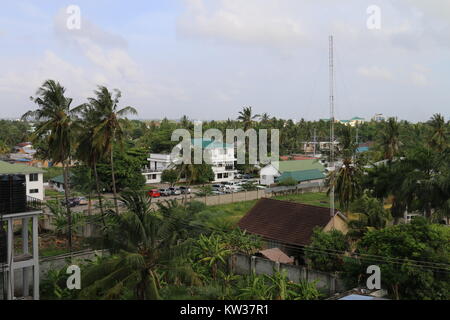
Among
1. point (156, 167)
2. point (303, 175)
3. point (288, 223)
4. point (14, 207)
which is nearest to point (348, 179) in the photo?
point (288, 223)

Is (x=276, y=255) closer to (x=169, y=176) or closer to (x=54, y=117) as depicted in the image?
(x=54, y=117)

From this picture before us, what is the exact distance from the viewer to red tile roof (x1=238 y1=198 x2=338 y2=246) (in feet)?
73.7

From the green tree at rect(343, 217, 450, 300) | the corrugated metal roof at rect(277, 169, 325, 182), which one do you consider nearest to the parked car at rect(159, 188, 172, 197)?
the corrugated metal roof at rect(277, 169, 325, 182)

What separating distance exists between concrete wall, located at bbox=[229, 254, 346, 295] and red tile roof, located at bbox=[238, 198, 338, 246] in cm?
276

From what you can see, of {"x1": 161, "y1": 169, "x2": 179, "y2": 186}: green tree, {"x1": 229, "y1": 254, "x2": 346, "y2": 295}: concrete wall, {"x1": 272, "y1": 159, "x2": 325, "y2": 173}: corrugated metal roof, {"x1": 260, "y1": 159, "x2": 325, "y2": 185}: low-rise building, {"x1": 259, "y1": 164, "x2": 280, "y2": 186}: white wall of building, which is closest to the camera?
{"x1": 229, "y1": 254, "x2": 346, "y2": 295}: concrete wall

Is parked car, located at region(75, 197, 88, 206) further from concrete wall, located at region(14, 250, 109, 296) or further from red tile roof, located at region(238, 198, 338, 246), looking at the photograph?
red tile roof, located at region(238, 198, 338, 246)

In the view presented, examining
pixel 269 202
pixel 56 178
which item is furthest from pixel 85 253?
pixel 56 178

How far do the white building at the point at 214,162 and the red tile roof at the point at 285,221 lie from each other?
85.0 feet

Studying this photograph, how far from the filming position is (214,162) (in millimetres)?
54156

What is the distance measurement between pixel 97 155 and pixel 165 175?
24.3 metres

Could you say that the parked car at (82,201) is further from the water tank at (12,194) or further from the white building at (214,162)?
the water tank at (12,194)

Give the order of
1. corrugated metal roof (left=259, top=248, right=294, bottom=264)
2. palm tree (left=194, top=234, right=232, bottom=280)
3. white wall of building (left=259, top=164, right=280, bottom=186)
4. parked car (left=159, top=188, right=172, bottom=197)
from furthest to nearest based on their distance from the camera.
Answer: white wall of building (left=259, top=164, right=280, bottom=186), parked car (left=159, top=188, right=172, bottom=197), corrugated metal roof (left=259, top=248, right=294, bottom=264), palm tree (left=194, top=234, right=232, bottom=280)
